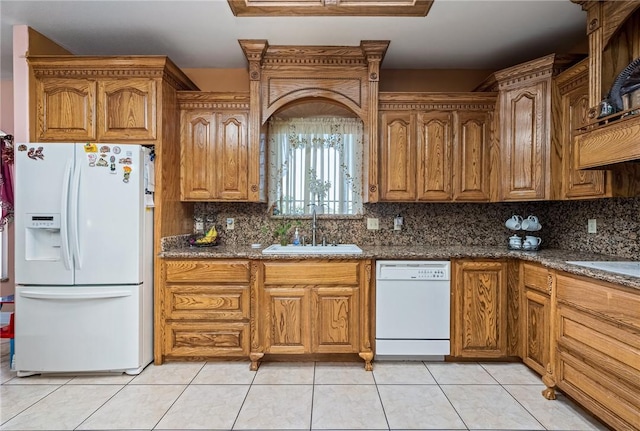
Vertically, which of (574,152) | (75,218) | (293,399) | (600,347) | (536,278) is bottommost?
(293,399)

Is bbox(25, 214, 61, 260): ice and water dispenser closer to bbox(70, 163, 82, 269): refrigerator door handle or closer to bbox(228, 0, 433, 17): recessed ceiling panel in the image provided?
bbox(70, 163, 82, 269): refrigerator door handle

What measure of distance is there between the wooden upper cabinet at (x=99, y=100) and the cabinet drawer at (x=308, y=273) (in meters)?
1.36

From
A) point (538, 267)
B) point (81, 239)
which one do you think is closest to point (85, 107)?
point (81, 239)

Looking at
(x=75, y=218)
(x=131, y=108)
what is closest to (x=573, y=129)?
(x=131, y=108)

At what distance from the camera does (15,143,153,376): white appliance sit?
2.31 metres

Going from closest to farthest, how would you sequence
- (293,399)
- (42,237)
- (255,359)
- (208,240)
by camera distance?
(293,399) < (42,237) < (255,359) < (208,240)

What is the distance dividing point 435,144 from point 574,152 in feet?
3.14

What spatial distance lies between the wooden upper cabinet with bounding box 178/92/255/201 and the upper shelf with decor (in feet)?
7.53

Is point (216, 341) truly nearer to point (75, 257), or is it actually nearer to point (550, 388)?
point (75, 257)

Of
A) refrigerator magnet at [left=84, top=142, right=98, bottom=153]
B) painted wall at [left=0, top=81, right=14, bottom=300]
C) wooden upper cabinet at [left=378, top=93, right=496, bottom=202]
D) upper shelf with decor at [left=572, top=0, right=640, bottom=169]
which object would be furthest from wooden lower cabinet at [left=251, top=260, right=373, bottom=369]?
painted wall at [left=0, top=81, right=14, bottom=300]

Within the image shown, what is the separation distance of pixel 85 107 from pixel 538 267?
11.6 ft

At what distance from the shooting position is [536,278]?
2.34 metres

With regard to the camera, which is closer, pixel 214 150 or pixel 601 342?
pixel 601 342

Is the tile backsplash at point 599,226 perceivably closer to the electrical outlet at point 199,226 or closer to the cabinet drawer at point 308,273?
the cabinet drawer at point 308,273
